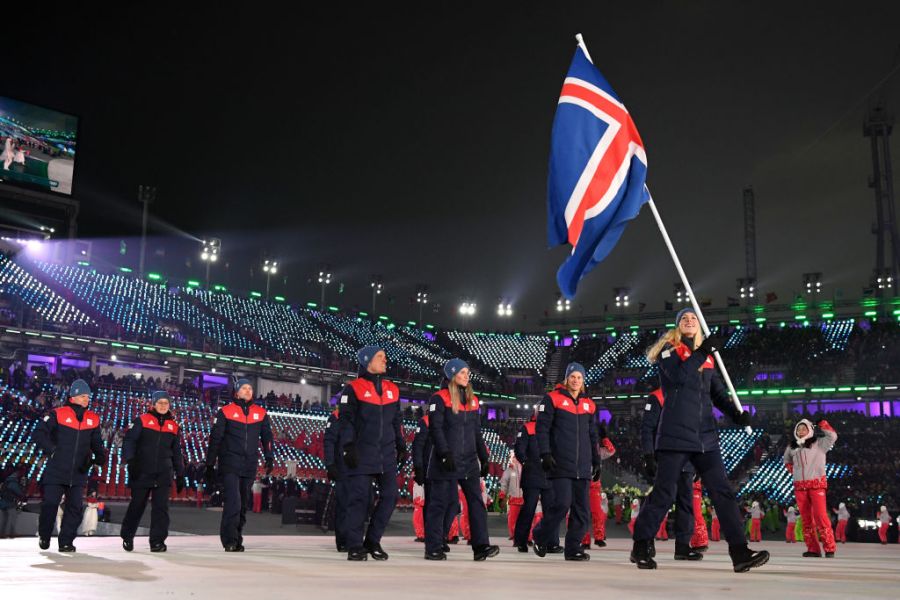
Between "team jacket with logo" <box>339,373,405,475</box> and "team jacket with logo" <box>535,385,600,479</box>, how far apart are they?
152cm

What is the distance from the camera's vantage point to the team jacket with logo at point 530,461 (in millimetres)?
11086

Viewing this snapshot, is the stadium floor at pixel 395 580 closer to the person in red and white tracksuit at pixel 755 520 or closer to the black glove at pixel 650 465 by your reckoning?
the black glove at pixel 650 465

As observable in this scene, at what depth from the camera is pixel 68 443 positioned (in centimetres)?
1053

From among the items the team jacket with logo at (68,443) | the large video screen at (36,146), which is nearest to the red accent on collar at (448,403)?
the team jacket with logo at (68,443)

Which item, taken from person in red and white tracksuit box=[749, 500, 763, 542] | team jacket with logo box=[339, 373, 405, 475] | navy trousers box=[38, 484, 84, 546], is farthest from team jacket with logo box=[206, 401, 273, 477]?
person in red and white tracksuit box=[749, 500, 763, 542]

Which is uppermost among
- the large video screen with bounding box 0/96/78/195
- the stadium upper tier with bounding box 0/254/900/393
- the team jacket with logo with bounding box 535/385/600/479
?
the large video screen with bounding box 0/96/78/195

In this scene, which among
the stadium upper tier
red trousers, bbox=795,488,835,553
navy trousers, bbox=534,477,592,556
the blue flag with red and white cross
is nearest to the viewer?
navy trousers, bbox=534,477,592,556

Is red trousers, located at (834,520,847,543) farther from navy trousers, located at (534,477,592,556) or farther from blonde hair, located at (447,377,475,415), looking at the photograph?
blonde hair, located at (447,377,475,415)

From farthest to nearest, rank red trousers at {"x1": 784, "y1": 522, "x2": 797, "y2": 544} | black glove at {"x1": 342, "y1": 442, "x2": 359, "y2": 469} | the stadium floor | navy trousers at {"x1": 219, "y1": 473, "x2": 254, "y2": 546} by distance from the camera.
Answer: red trousers at {"x1": 784, "y1": 522, "x2": 797, "y2": 544}
navy trousers at {"x1": 219, "y1": 473, "x2": 254, "y2": 546}
black glove at {"x1": 342, "y1": 442, "x2": 359, "y2": 469}
the stadium floor

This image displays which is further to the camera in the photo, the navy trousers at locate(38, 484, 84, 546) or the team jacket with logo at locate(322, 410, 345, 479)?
the navy trousers at locate(38, 484, 84, 546)

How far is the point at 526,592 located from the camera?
506 centimetres

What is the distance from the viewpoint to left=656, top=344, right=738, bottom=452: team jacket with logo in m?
7.03

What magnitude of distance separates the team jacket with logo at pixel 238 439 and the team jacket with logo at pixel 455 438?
2211 millimetres

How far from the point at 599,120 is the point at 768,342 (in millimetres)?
47668
